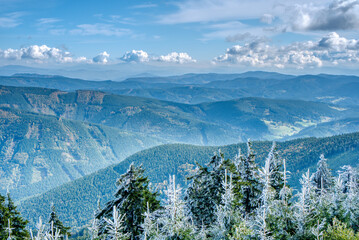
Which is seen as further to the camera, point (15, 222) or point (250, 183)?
point (15, 222)

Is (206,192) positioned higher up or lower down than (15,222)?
higher up

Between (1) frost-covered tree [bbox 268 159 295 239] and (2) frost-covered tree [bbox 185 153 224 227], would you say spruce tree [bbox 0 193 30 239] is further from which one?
(1) frost-covered tree [bbox 268 159 295 239]

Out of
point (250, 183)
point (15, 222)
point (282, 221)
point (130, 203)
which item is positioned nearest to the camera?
point (282, 221)

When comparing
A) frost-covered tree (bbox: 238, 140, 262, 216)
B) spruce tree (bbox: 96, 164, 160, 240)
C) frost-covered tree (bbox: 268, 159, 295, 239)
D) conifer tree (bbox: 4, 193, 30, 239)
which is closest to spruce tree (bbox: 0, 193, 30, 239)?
conifer tree (bbox: 4, 193, 30, 239)

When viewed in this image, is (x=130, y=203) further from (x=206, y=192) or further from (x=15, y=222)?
(x=15, y=222)

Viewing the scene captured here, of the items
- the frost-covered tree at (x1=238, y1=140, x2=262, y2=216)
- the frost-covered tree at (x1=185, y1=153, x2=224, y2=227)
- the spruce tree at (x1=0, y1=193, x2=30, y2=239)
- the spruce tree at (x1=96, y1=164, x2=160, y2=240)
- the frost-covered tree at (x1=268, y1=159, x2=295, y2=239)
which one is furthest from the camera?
the spruce tree at (x1=0, y1=193, x2=30, y2=239)

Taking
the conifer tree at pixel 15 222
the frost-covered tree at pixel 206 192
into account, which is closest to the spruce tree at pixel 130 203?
the frost-covered tree at pixel 206 192

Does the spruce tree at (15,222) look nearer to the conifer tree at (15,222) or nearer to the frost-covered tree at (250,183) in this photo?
the conifer tree at (15,222)

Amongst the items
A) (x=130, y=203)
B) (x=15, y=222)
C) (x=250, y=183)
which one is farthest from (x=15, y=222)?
(x=250, y=183)

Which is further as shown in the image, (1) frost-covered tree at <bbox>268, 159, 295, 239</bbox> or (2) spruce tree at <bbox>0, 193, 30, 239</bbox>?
(2) spruce tree at <bbox>0, 193, 30, 239</bbox>

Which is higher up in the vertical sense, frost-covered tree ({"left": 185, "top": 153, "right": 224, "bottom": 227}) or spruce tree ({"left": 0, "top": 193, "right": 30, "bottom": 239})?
frost-covered tree ({"left": 185, "top": 153, "right": 224, "bottom": 227})

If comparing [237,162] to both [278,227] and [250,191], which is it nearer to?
[250,191]

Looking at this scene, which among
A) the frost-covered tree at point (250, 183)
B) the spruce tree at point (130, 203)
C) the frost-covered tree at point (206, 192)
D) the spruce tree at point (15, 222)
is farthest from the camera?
the spruce tree at point (15, 222)

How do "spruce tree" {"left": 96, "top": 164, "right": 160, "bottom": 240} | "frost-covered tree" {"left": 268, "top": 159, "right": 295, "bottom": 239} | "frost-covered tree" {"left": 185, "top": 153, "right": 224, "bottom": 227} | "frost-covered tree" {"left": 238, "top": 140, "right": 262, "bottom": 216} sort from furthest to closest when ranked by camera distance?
"frost-covered tree" {"left": 238, "top": 140, "right": 262, "bottom": 216} → "frost-covered tree" {"left": 185, "top": 153, "right": 224, "bottom": 227} → "spruce tree" {"left": 96, "top": 164, "right": 160, "bottom": 240} → "frost-covered tree" {"left": 268, "top": 159, "right": 295, "bottom": 239}
